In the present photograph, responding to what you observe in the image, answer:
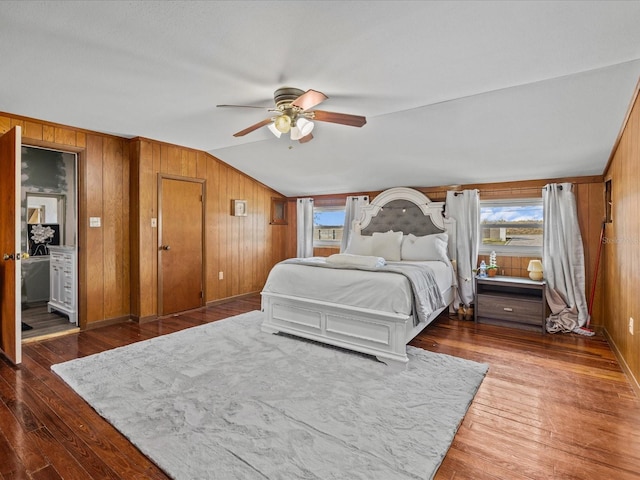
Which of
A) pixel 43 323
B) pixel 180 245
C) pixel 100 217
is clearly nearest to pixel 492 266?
pixel 180 245

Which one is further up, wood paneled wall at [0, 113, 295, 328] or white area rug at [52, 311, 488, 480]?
wood paneled wall at [0, 113, 295, 328]

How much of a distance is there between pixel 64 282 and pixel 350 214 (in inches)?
167

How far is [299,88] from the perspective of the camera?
2.68 m

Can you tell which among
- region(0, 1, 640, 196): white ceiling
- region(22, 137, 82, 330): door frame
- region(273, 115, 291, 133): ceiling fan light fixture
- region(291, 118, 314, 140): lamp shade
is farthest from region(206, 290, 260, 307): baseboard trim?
region(273, 115, 291, 133): ceiling fan light fixture

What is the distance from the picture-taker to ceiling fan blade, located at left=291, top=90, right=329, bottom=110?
2.37 meters

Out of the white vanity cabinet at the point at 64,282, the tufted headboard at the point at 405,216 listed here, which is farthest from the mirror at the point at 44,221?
the tufted headboard at the point at 405,216

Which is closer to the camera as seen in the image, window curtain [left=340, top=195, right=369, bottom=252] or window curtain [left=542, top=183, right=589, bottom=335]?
window curtain [left=542, top=183, right=589, bottom=335]

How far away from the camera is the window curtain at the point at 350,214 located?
222 inches

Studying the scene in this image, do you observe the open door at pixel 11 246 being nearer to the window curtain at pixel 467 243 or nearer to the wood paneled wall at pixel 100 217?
the wood paneled wall at pixel 100 217

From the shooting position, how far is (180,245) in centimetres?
483

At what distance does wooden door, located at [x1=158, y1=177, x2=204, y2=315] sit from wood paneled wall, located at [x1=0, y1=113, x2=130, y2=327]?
1.44 feet

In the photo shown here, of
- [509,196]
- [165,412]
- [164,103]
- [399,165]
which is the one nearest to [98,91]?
[164,103]

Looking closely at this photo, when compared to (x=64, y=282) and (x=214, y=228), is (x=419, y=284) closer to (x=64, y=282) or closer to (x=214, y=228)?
(x=214, y=228)

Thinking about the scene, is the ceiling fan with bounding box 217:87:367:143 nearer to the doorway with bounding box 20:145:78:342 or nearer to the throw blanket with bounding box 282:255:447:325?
the throw blanket with bounding box 282:255:447:325
